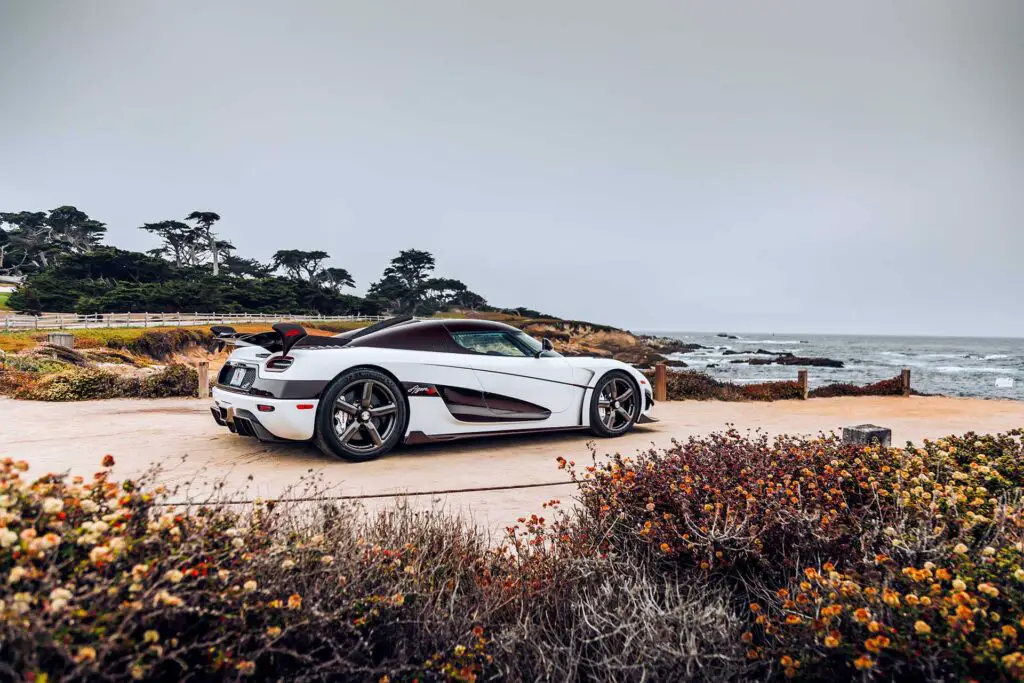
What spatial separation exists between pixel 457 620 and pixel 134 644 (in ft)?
3.76

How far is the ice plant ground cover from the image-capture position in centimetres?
158

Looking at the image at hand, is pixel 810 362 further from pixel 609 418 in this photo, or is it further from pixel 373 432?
pixel 373 432

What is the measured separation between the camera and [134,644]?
1.45 m

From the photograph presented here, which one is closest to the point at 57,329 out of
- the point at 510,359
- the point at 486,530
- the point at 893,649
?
the point at 510,359

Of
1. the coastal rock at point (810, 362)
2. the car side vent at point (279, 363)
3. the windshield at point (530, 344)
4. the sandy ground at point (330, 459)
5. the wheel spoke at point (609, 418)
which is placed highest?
the windshield at point (530, 344)

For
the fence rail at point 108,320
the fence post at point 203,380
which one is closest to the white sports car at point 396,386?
the fence post at point 203,380

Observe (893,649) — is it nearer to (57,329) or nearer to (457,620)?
(457,620)

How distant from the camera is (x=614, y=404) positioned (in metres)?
7.49

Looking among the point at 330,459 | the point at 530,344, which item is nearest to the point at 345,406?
the point at 330,459

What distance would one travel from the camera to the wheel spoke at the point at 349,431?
566 centimetres

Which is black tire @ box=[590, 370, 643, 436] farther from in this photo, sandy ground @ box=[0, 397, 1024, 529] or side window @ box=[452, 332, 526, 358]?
side window @ box=[452, 332, 526, 358]

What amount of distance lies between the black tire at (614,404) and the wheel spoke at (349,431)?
114 inches

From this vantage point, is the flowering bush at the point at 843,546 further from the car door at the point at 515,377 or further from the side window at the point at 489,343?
the side window at the point at 489,343

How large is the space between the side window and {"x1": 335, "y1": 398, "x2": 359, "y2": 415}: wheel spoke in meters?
1.32
